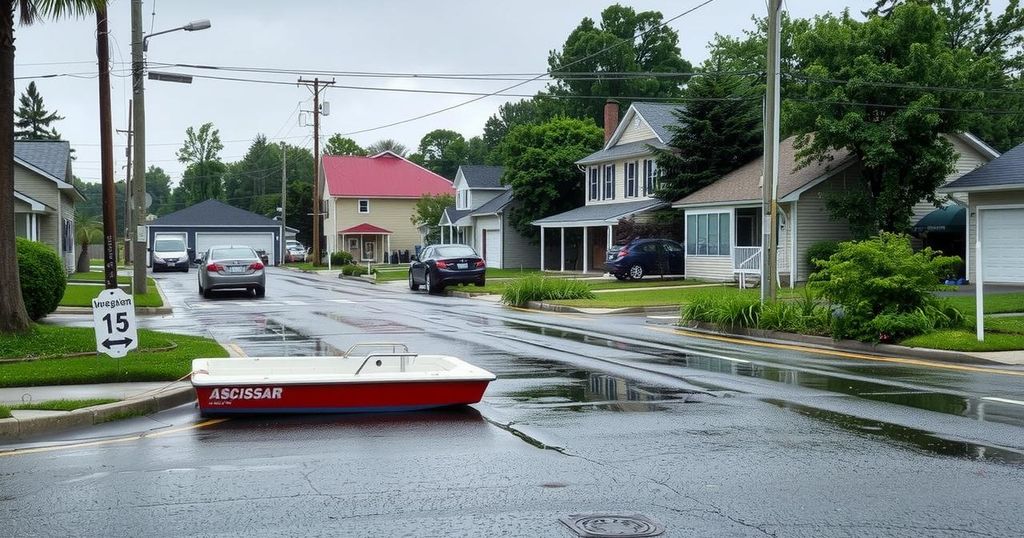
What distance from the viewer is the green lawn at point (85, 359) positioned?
38.8ft

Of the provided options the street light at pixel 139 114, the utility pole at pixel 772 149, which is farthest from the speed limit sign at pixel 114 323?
the street light at pixel 139 114

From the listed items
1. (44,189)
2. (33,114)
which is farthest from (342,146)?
(44,189)

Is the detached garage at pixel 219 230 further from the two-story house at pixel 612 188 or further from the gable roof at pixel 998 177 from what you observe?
the gable roof at pixel 998 177

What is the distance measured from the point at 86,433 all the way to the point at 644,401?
230 inches

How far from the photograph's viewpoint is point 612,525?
6.03 metres

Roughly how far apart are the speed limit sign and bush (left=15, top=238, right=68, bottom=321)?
7374 millimetres

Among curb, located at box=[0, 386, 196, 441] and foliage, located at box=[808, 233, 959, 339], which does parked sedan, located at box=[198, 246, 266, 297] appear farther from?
curb, located at box=[0, 386, 196, 441]

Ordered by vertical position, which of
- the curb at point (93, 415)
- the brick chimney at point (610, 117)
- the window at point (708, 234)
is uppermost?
the brick chimney at point (610, 117)

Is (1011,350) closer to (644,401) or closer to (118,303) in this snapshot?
(644,401)

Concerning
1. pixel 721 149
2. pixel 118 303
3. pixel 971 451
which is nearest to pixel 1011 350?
pixel 971 451

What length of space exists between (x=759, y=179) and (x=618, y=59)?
47.9m

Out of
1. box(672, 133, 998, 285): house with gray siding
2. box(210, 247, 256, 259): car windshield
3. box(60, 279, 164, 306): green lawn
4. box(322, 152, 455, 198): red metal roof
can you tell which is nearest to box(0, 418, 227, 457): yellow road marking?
box(60, 279, 164, 306): green lawn

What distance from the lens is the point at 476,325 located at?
69.2 ft

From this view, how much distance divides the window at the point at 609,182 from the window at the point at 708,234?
9.65 metres
